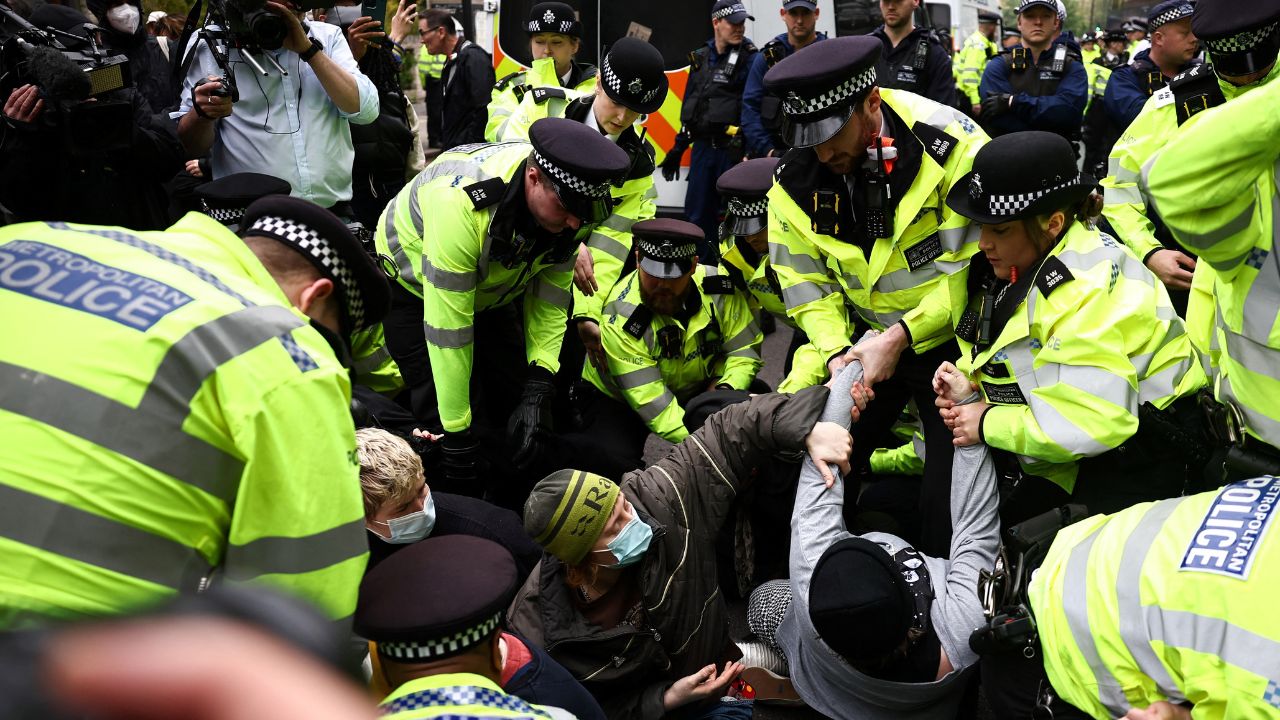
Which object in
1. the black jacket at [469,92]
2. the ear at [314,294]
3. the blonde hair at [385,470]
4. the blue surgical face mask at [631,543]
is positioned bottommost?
the black jacket at [469,92]

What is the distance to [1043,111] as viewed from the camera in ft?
23.5

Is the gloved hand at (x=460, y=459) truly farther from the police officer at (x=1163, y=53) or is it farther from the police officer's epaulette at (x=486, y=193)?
the police officer at (x=1163, y=53)

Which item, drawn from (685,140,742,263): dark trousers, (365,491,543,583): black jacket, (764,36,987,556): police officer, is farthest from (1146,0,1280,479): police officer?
(685,140,742,263): dark trousers

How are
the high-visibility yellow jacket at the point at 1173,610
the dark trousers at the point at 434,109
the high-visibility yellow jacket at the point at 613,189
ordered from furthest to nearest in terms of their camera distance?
the dark trousers at the point at 434,109 → the high-visibility yellow jacket at the point at 613,189 → the high-visibility yellow jacket at the point at 1173,610

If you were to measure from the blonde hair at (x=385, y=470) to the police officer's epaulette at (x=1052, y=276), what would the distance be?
5.63ft

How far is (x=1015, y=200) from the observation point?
9.66ft

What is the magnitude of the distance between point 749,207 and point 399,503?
7.90 ft

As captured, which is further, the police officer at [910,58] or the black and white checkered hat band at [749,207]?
the police officer at [910,58]

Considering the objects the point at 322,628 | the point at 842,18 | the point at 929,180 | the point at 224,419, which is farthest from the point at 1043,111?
the point at 322,628

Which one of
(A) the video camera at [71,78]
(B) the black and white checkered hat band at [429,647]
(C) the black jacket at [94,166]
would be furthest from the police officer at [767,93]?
(B) the black and white checkered hat band at [429,647]

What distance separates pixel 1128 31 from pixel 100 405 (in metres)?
14.6

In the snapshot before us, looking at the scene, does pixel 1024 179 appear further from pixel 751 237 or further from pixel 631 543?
pixel 751 237

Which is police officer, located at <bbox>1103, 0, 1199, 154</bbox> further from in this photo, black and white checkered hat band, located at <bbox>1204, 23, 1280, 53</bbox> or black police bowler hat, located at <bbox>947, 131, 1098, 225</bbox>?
black and white checkered hat band, located at <bbox>1204, 23, 1280, 53</bbox>

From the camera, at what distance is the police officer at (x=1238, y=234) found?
1.94 meters
